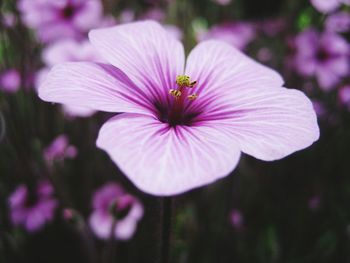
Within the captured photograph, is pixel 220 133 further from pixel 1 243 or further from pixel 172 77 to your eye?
pixel 1 243

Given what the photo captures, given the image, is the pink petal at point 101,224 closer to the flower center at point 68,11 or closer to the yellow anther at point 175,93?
the yellow anther at point 175,93

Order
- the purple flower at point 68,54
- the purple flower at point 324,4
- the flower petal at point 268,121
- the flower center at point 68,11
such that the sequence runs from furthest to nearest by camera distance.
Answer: the flower center at point 68,11 → the purple flower at point 68,54 → the purple flower at point 324,4 → the flower petal at point 268,121

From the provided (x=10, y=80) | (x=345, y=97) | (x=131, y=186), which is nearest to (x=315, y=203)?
(x=345, y=97)

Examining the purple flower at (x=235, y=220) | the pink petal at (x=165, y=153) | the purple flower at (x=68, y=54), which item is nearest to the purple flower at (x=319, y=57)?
the purple flower at (x=235, y=220)

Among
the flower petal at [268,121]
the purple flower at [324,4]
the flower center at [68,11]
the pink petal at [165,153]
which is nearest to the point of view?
the pink petal at [165,153]

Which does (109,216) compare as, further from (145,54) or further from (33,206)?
(145,54)

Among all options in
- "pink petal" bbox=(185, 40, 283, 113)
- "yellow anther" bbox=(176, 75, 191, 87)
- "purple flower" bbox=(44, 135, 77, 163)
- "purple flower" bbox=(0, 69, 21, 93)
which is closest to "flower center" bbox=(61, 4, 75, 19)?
"purple flower" bbox=(0, 69, 21, 93)

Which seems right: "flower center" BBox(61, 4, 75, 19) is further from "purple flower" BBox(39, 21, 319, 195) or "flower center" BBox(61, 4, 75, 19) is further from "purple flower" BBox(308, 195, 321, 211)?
"purple flower" BBox(308, 195, 321, 211)

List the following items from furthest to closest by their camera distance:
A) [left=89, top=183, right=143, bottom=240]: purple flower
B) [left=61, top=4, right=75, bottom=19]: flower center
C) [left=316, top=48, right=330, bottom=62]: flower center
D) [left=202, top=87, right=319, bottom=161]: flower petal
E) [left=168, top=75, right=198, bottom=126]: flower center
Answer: [left=316, top=48, right=330, bottom=62]: flower center
[left=61, top=4, right=75, bottom=19]: flower center
[left=89, top=183, right=143, bottom=240]: purple flower
[left=168, top=75, right=198, bottom=126]: flower center
[left=202, top=87, right=319, bottom=161]: flower petal
